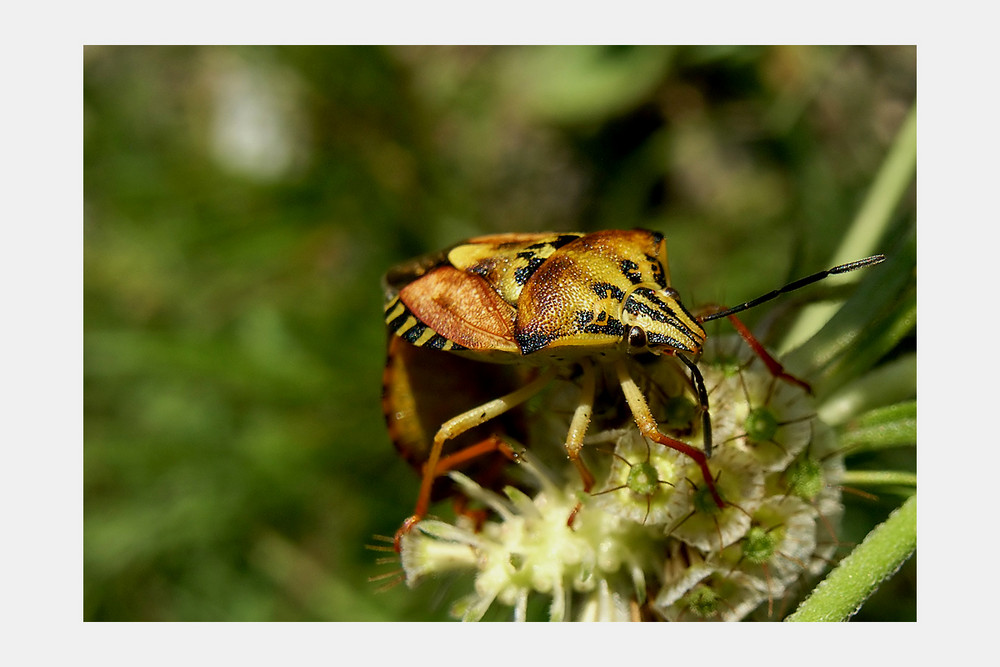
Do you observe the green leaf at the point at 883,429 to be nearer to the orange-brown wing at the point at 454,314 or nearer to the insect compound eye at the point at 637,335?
the insect compound eye at the point at 637,335

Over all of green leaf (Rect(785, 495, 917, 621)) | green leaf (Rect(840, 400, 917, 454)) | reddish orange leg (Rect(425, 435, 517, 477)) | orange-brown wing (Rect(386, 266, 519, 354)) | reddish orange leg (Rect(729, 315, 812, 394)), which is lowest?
green leaf (Rect(785, 495, 917, 621))

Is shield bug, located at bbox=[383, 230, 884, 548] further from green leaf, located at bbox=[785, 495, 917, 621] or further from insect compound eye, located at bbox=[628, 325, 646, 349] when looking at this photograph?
green leaf, located at bbox=[785, 495, 917, 621]

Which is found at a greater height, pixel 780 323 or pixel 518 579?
pixel 780 323

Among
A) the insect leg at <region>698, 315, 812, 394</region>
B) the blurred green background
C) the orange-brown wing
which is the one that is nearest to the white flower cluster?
the insect leg at <region>698, 315, 812, 394</region>

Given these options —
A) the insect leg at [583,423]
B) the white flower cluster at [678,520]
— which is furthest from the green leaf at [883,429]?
the insect leg at [583,423]

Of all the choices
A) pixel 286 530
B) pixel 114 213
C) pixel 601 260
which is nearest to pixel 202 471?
pixel 286 530

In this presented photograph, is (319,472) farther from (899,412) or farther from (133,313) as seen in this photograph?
(899,412)
